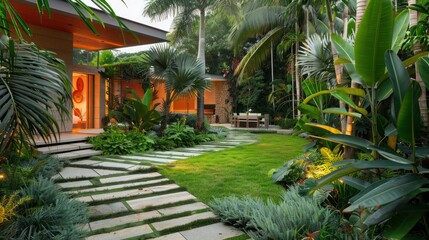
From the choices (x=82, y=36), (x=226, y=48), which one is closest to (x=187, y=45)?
(x=226, y=48)

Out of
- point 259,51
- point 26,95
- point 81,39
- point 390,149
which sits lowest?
point 390,149

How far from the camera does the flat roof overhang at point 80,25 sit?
6379mm

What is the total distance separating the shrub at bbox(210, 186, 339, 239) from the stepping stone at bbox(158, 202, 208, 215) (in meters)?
0.38

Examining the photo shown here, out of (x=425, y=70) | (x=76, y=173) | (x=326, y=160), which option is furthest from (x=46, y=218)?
(x=326, y=160)

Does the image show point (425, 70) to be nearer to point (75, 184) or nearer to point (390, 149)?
point (390, 149)

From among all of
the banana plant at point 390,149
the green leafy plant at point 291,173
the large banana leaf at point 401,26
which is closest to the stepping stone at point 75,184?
the green leafy plant at point 291,173

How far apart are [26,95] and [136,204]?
1.90 metres

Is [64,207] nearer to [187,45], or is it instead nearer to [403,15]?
[403,15]

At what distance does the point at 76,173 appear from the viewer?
187 inches

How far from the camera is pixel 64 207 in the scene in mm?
2801

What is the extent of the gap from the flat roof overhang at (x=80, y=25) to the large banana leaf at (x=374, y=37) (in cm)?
484

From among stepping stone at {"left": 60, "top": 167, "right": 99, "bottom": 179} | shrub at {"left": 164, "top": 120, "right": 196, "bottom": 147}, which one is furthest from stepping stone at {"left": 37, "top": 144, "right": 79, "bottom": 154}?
shrub at {"left": 164, "top": 120, "right": 196, "bottom": 147}

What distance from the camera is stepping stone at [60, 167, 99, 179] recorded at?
4.53 meters

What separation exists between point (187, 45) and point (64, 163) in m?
19.2
